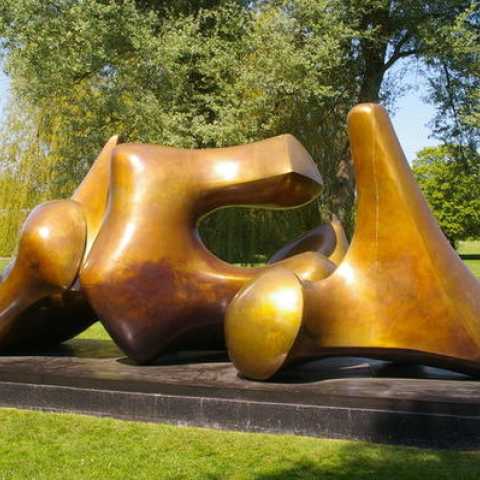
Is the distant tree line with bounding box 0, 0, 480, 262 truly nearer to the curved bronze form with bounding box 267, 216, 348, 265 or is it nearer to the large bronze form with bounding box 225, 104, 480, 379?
the curved bronze form with bounding box 267, 216, 348, 265

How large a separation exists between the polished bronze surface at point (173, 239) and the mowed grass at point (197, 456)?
114 centimetres

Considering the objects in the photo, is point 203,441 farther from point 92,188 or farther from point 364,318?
point 92,188

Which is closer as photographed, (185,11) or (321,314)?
(321,314)

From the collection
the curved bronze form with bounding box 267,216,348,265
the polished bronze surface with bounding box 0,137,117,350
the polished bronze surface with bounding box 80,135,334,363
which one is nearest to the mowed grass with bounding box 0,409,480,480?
the polished bronze surface with bounding box 80,135,334,363

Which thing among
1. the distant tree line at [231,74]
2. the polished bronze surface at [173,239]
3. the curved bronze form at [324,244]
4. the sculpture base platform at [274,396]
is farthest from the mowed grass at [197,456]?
the distant tree line at [231,74]

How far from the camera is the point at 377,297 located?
21.5 ft

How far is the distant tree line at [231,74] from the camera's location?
63.3 ft

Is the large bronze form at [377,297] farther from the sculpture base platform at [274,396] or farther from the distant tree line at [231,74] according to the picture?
the distant tree line at [231,74]

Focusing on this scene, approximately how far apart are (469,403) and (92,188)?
4.38m

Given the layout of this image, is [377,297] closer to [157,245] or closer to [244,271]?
[244,271]

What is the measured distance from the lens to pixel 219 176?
7480 millimetres

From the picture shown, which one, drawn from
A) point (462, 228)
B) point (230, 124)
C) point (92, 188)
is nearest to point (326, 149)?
point (230, 124)

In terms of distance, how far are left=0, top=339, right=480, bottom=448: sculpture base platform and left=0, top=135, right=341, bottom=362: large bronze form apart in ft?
1.54

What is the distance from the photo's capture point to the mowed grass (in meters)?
5.21
